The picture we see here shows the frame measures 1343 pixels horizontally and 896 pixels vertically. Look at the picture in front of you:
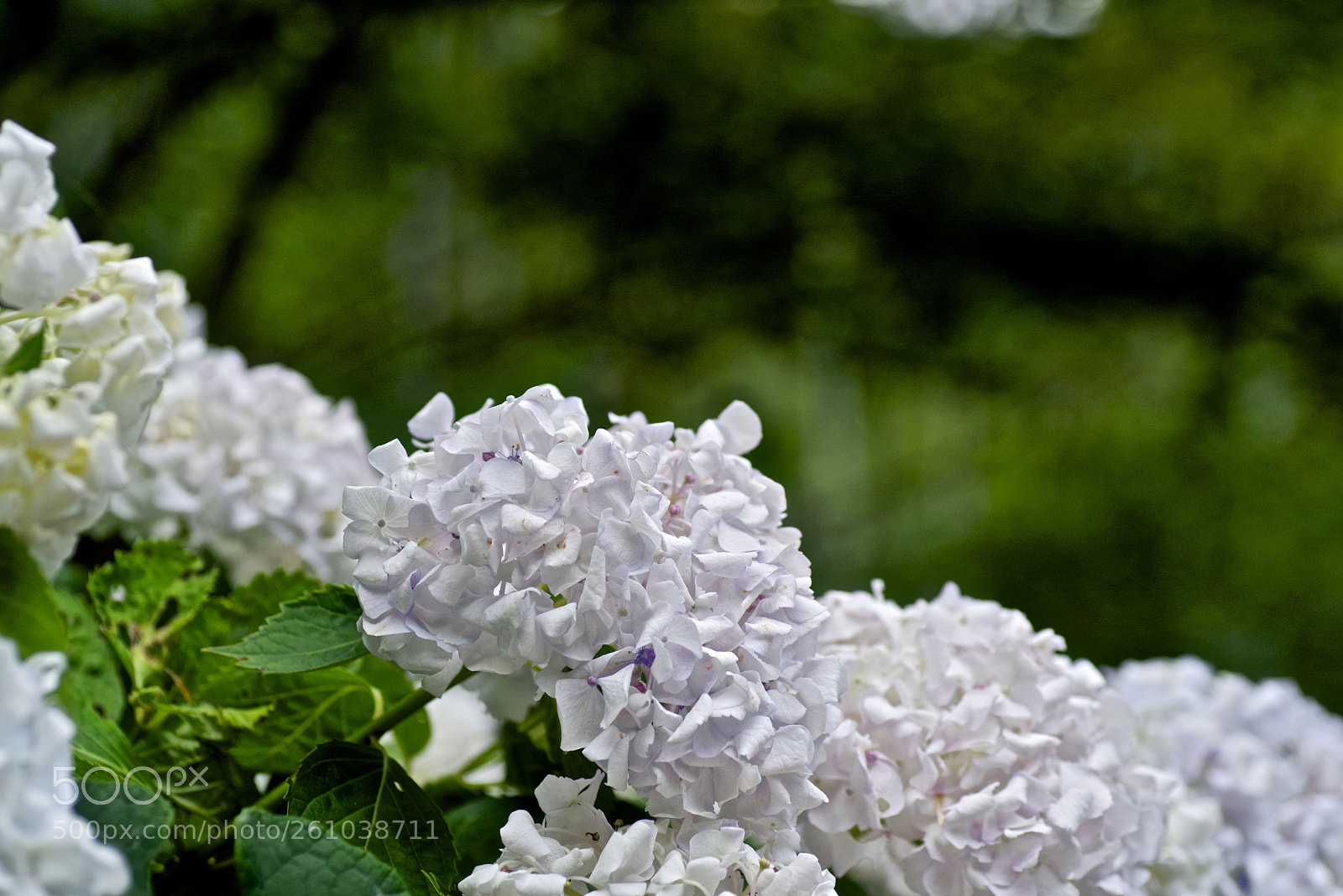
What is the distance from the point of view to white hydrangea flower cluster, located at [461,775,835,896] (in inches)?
9.8

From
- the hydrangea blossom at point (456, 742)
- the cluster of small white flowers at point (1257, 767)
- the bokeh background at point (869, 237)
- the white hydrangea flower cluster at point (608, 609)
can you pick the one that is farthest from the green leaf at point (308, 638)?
the bokeh background at point (869, 237)

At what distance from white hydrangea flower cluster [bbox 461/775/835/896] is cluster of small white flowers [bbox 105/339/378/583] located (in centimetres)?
24

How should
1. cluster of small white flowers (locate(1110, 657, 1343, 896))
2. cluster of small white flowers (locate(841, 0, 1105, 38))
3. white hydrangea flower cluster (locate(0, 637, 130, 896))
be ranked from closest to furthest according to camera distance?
white hydrangea flower cluster (locate(0, 637, 130, 896)), cluster of small white flowers (locate(1110, 657, 1343, 896)), cluster of small white flowers (locate(841, 0, 1105, 38))

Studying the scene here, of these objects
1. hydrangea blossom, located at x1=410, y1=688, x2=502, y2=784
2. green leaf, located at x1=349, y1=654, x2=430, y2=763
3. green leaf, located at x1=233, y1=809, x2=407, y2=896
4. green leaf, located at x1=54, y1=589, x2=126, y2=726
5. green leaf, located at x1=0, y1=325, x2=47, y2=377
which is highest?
green leaf, located at x1=0, y1=325, x2=47, y2=377

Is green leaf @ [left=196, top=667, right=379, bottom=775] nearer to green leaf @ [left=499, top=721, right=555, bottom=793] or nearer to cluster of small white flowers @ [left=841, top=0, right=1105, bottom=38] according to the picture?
green leaf @ [left=499, top=721, right=555, bottom=793]

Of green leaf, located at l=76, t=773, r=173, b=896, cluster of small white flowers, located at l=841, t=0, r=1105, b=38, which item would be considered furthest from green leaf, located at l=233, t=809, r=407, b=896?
cluster of small white flowers, located at l=841, t=0, r=1105, b=38

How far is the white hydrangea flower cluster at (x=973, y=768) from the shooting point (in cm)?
31

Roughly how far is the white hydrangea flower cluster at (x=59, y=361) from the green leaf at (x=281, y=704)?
0.06m

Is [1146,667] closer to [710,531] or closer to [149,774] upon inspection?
[710,531]

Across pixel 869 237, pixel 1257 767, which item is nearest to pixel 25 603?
pixel 1257 767

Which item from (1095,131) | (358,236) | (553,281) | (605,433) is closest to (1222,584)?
(1095,131)

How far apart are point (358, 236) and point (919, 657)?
1541 mm

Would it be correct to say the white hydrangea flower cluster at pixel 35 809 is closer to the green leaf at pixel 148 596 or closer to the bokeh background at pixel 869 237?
the green leaf at pixel 148 596

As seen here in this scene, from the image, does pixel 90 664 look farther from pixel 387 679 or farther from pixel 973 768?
pixel 973 768
